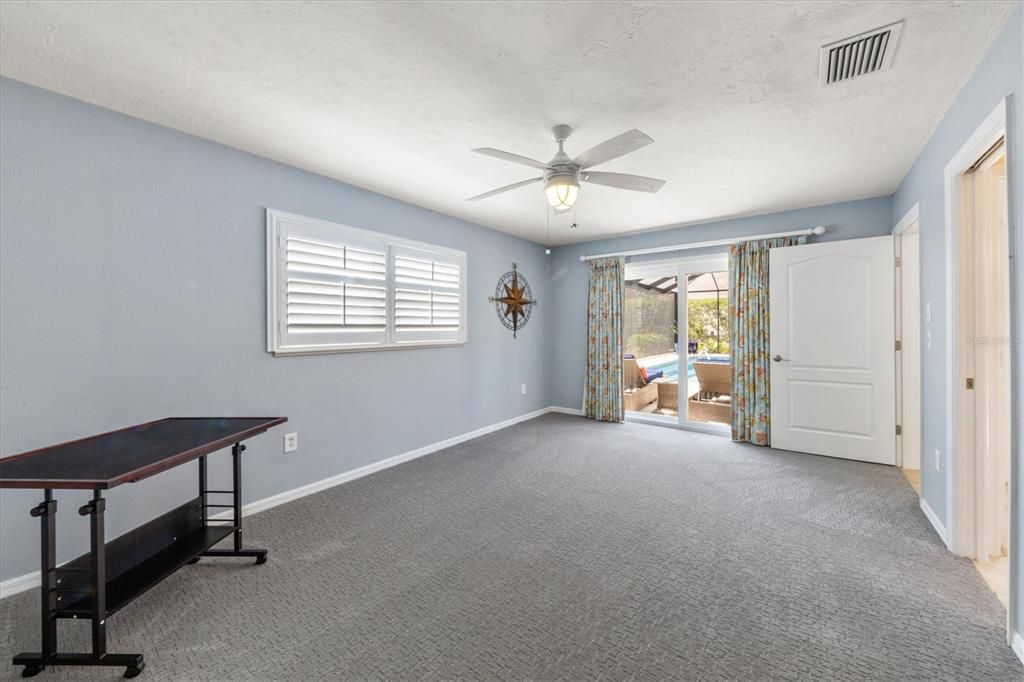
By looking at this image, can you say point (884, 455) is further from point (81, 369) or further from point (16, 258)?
point (16, 258)

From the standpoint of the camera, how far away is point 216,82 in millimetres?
2064

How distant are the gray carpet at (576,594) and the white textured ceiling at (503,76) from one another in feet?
7.96

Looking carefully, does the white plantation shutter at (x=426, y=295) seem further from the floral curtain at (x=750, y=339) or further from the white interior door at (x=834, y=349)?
the white interior door at (x=834, y=349)

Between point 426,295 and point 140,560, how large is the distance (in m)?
2.80

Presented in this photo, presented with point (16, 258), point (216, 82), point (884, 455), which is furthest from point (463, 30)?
point (884, 455)

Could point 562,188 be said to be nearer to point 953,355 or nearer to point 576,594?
point 576,594

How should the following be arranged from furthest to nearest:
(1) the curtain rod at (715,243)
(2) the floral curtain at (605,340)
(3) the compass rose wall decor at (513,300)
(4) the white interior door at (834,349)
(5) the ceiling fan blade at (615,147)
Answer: (2) the floral curtain at (605,340)
(3) the compass rose wall decor at (513,300)
(1) the curtain rod at (715,243)
(4) the white interior door at (834,349)
(5) the ceiling fan blade at (615,147)

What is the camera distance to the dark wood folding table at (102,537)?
4.92ft

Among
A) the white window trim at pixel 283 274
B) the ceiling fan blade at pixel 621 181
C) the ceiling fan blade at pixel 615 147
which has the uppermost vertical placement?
the ceiling fan blade at pixel 615 147

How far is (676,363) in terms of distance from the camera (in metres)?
5.16

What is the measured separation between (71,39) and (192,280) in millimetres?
1222

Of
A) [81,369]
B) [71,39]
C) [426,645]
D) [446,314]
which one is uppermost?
[71,39]

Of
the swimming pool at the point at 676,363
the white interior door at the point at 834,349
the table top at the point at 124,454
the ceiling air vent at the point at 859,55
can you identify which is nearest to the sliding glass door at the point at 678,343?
the swimming pool at the point at 676,363

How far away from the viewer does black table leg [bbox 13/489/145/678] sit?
151cm
